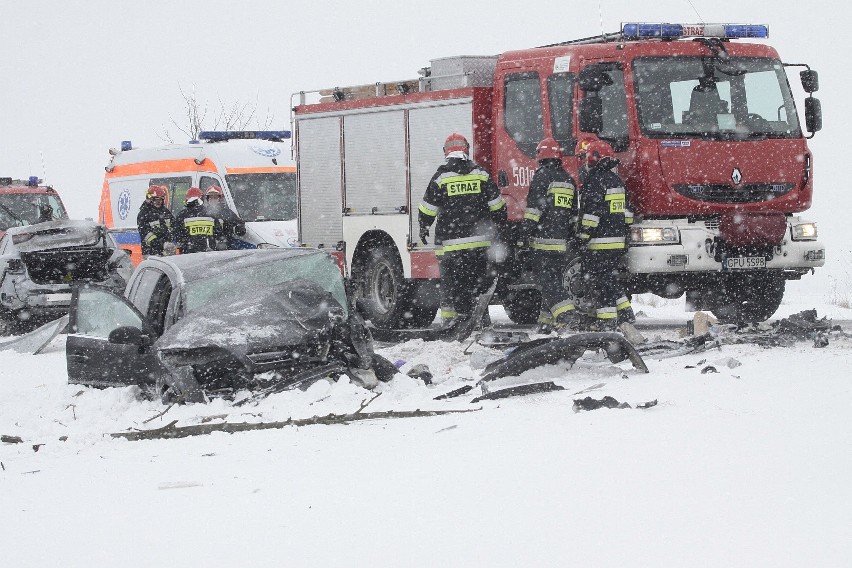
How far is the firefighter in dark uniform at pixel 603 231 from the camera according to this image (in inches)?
443

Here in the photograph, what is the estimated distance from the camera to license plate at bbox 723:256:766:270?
11805mm

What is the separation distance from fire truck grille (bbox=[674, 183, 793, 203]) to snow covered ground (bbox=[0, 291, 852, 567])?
134 inches

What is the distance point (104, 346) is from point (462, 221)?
4.10m

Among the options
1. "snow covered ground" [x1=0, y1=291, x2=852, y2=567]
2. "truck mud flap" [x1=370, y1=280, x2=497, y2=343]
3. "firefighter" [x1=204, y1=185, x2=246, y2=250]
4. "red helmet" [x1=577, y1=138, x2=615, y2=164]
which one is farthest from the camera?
"firefighter" [x1=204, y1=185, x2=246, y2=250]

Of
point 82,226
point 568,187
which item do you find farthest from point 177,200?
point 568,187

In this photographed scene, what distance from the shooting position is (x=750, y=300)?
13359 millimetres

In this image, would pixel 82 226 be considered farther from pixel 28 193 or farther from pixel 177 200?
pixel 28 193

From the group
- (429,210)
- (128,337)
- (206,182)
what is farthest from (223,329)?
(206,182)

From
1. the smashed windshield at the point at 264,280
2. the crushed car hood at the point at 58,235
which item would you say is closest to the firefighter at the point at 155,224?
the crushed car hood at the point at 58,235

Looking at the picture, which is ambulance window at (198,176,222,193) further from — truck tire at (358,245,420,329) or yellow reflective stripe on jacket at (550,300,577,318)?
yellow reflective stripe on jacket at (550,300,577,318)

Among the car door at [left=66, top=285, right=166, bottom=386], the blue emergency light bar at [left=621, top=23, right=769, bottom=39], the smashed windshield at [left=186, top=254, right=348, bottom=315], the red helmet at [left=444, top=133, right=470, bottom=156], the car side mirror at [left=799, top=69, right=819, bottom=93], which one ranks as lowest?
the car door at [left=66, top=285, right=166, bottom=386]

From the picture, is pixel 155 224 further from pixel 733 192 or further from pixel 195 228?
pixel 733 192

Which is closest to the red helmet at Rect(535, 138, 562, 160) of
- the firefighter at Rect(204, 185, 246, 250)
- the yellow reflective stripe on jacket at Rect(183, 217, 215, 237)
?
the yellow reflective stripe on jacket at Rect(183, 217, 215, 237)

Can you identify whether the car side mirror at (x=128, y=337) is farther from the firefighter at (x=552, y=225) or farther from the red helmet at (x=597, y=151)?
the red helmet at (x=597, y=151)
